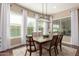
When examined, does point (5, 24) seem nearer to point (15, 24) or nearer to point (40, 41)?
point (15, 24)

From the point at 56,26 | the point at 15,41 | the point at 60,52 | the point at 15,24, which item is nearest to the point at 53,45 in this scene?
the point at 60,52

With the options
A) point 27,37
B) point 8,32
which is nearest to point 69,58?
point 27,37

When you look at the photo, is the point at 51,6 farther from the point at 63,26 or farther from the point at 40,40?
the point at 40,40

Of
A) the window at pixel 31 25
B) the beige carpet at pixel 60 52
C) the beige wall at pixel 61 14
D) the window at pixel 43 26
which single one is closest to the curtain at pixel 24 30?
the window at pixel 31 25

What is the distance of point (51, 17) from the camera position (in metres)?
2.06

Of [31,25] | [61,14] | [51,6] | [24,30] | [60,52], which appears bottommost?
[60,52]

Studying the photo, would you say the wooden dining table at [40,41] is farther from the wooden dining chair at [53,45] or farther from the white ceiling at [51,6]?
the white ceiling at [51,6]

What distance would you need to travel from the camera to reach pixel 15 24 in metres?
2.02

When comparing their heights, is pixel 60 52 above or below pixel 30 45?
below

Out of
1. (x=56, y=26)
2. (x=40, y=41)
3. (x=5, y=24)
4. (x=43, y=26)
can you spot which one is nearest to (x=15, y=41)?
(x=5, y=24)

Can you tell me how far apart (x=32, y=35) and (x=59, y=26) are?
60 cm

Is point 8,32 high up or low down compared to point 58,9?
down

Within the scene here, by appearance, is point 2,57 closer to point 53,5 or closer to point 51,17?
point 51,17

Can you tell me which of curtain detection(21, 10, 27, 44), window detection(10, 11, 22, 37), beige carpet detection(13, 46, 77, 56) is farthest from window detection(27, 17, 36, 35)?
beige carpet detection(13, 46, 77, 56)
